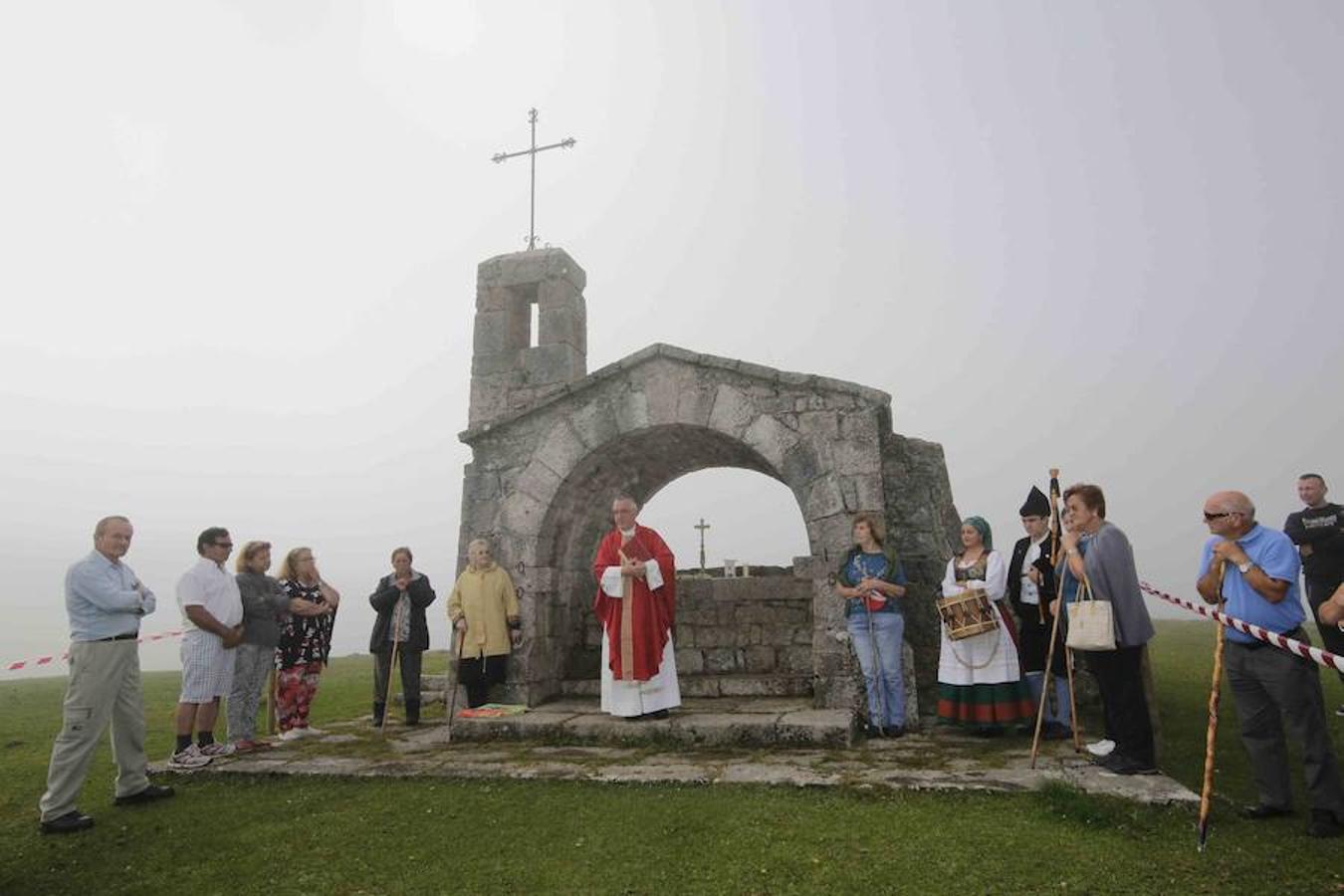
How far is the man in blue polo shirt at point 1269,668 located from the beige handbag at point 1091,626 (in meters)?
0.56

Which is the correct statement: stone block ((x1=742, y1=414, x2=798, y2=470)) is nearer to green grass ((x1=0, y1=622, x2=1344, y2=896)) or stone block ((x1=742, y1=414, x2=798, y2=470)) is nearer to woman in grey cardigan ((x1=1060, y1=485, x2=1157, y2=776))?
woman in grey cardigan ((x1=1060, y1=485, x2=1157, y2=776))

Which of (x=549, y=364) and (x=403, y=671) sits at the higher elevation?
(x=549, y=364)

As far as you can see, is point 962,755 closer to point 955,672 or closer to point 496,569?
point 955,672

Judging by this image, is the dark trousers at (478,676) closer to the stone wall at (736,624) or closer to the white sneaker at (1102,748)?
the stone wall at (736,624)

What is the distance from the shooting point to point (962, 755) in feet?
17.6

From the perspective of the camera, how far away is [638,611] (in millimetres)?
6617

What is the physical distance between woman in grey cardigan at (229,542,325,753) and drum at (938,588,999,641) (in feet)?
17.3

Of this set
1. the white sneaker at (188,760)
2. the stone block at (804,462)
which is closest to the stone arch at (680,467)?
the stone block at (804,462)

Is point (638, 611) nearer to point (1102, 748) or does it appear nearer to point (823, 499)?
point (823, 499)

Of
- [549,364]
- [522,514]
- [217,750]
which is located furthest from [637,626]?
[549,364]

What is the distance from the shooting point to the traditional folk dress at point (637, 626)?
645 centimetres

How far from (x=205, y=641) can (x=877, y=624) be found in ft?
16.5

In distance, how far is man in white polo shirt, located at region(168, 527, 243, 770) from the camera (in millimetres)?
5805

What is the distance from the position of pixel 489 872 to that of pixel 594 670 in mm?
4794
